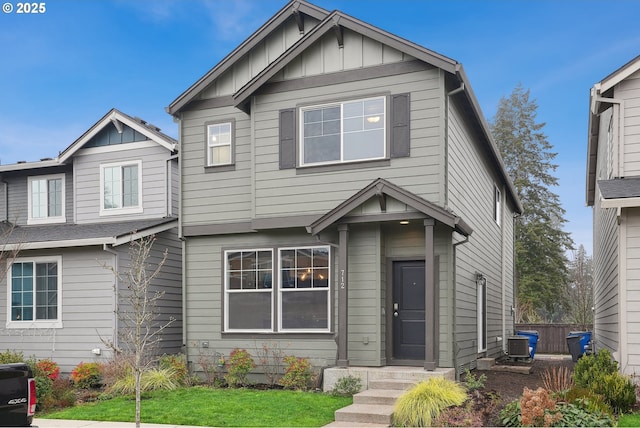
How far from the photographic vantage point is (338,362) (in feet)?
38.7

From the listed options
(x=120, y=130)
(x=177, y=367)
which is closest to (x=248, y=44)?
(x=120, y=130)

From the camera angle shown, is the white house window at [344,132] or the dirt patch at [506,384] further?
the white house window at [344,132]

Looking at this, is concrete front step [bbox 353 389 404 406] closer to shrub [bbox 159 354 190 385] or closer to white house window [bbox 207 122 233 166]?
shrub [bbox 159 354 190 385]

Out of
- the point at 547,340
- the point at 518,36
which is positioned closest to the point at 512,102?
the point at 547,340

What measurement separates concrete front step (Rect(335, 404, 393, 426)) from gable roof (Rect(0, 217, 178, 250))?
696cm

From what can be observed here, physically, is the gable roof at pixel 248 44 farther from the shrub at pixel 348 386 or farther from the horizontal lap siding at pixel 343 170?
the shrub at pixel 348 386

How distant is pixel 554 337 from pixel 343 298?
1682 cm

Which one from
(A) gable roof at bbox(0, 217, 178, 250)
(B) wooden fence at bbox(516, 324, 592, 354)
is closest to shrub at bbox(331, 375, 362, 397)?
(A) gable roof at bbox(0, 217, 178, 250)

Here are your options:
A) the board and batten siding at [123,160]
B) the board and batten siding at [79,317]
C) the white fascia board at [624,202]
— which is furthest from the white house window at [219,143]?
the white fascia board at [624,202]

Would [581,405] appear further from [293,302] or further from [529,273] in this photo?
[529,273]

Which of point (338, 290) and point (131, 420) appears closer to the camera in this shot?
point (131, 420)

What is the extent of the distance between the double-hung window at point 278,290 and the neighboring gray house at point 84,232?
2.64 meters

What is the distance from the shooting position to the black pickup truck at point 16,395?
6.13 meters

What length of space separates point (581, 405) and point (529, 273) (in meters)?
28.8
